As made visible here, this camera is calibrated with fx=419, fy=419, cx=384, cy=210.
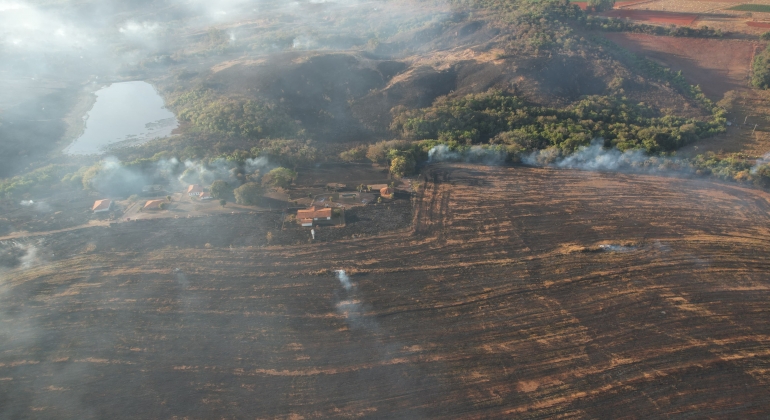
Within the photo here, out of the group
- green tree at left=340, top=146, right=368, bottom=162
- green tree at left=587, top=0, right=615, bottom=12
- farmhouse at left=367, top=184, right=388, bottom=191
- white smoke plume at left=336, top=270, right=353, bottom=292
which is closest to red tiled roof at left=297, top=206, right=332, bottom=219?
farmhouse at left=367, top=184, right=388, bottom=191

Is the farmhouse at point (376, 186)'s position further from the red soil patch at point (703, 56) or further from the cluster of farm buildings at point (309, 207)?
the red soil patch at point (703, 56)

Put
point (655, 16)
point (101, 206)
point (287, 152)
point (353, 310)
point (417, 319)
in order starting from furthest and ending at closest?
point (655, 16) → point (287, 152) → point (101, 206) → point (353, 310) → point (417, 319)

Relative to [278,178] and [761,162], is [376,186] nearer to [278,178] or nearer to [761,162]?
[278,178]

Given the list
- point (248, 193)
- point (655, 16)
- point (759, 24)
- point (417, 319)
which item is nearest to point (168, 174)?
point (248, 193)

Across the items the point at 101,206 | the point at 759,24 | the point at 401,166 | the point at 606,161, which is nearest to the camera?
the point at 101,206

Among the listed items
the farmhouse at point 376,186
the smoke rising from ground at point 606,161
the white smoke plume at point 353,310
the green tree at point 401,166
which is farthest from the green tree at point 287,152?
the smoke rising from ground at point 606,161
